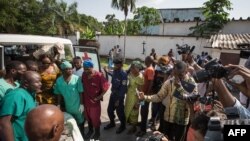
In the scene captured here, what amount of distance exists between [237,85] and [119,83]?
3.39m

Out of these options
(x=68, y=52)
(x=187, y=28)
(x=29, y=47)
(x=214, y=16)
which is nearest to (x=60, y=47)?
(x=68, y=52)

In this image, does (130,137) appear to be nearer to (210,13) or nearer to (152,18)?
(210,13)

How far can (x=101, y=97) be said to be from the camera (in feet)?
17.4

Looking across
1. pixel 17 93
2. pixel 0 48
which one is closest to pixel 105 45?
pixel 0 48

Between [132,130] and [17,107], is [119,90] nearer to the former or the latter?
[132,130]

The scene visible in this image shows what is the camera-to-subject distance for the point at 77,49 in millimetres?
6875

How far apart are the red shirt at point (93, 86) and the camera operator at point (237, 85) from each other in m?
2.95

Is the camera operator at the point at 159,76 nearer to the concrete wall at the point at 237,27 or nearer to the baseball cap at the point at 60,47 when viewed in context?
the baseball cap at the point at 60,47

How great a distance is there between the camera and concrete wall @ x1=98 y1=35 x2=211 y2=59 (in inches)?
868

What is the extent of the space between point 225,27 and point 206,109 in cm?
2265

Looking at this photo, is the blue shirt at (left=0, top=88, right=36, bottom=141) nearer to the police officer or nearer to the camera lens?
the camera lens

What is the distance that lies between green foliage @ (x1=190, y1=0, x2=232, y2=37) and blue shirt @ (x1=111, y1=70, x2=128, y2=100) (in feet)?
56.1

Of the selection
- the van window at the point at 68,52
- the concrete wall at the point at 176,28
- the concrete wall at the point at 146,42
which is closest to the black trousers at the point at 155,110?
the van window at the point at 68,52

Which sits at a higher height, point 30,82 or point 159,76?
point 30,82
